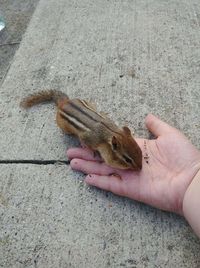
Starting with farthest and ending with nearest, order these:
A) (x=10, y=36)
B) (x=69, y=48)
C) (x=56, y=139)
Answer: (x=10, y=36), (x=69, y=48), (x=56, y=139)

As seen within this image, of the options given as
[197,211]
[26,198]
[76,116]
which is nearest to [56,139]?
[76,116]

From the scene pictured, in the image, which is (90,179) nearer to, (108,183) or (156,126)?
(108,183)

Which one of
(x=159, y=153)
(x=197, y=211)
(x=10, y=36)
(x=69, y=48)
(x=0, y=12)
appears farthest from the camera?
(x=0, y=12)

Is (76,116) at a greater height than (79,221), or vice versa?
(76,116)

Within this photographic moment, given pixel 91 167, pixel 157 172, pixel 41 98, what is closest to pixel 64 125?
pixel 91 167

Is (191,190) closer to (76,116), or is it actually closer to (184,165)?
(184,165)

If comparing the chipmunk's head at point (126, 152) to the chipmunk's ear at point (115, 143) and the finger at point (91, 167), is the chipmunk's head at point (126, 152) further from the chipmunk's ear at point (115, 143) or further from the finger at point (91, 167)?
the finger at point (91, 167)

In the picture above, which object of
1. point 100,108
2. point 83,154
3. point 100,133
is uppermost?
point 100,133
